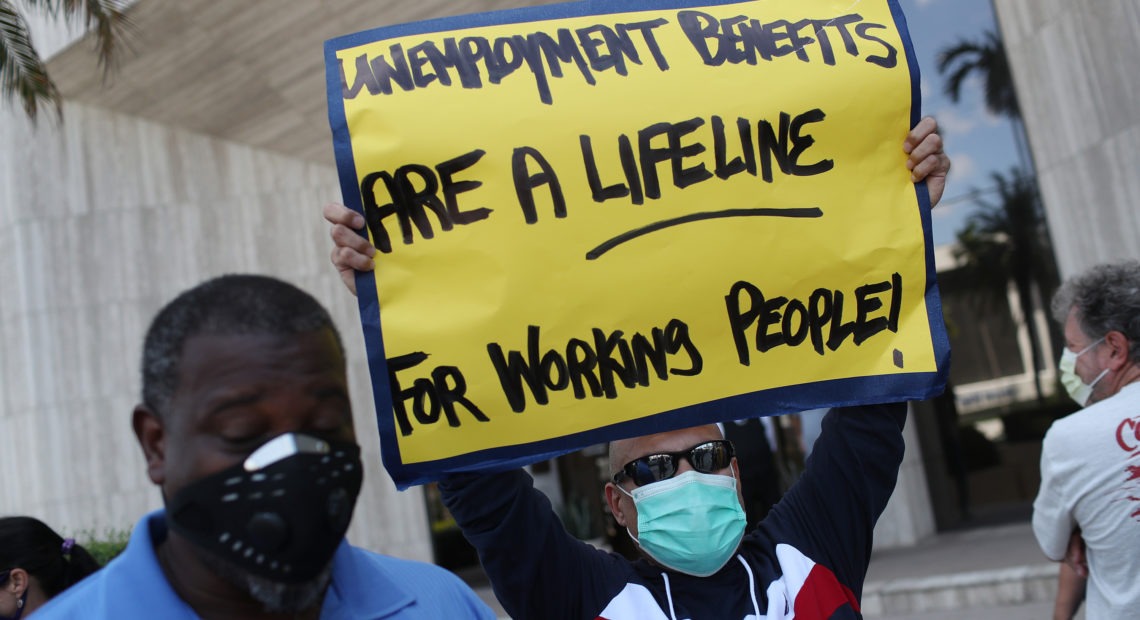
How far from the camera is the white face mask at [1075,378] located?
11.2 ft

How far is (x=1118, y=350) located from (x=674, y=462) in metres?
1.75

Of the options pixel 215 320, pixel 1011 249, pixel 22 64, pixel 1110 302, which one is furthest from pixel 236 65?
pixel 215 320

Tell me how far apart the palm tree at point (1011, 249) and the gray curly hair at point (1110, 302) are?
7.83 meters

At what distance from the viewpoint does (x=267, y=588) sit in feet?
5.22

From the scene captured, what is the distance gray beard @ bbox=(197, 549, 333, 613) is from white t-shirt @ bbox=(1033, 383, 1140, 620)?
250 cm

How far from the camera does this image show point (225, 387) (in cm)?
160

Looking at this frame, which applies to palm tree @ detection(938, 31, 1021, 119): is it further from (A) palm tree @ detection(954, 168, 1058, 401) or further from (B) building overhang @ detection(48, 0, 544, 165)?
(B) building overhang @ detection(48, 0, 544, 165)

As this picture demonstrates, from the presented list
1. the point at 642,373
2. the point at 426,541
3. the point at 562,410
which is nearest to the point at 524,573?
the point at 562,410

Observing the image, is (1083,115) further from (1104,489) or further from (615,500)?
(615,500)

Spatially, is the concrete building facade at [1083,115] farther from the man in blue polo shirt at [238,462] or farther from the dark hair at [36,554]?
the man in blue polo shirt at [238,462]

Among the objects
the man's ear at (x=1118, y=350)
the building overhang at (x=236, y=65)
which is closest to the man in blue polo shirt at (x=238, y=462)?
the man's ear at (x=1118, y=350)

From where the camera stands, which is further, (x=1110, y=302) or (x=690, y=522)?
(x=1110, y=302)

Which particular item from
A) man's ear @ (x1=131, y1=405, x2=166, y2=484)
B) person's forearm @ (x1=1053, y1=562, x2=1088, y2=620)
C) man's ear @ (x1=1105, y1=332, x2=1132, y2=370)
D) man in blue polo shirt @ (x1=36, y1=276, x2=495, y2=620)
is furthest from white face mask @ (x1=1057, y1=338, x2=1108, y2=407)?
man's ear @ (x1=131, y1=405, x2=166, y2=484)

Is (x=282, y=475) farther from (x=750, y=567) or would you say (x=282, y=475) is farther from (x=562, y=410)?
(x=750, y=567)
